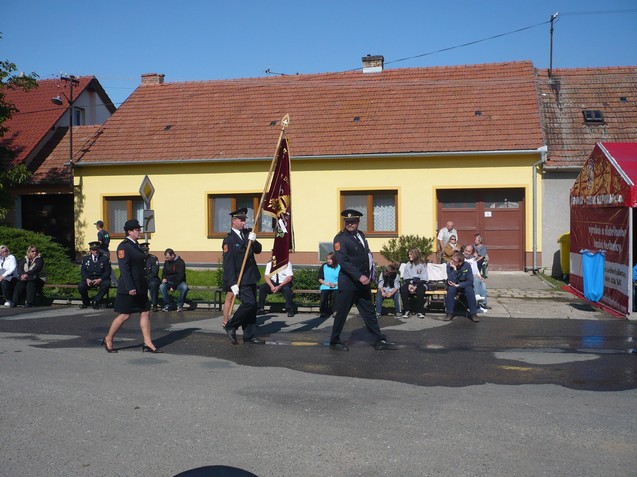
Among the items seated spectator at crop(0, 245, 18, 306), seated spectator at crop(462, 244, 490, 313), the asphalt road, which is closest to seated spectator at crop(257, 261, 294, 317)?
the asphalt road

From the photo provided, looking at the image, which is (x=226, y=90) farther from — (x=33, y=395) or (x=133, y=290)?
(x=33, y=395)

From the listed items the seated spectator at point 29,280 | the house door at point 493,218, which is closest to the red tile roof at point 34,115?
the seated spectator at point 29,280

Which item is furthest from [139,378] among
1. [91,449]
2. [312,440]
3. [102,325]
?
[102,325]

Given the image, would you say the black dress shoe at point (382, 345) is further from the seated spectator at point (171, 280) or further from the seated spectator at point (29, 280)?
the seated spectator at point (29, 280)

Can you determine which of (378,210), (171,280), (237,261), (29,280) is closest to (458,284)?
(237,261)

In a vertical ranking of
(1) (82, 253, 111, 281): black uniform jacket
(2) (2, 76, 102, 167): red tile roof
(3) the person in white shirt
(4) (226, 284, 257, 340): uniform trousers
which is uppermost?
(2) (2, 76, 102, 167): red tile roof

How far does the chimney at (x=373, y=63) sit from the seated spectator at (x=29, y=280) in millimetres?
14111

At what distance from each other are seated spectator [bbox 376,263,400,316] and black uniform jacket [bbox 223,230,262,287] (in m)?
3.84

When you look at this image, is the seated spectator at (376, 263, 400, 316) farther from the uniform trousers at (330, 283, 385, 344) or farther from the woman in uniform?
the woman in uniform

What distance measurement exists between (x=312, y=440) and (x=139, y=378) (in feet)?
9.99

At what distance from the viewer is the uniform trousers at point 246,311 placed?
10.5m

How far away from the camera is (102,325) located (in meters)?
12.9

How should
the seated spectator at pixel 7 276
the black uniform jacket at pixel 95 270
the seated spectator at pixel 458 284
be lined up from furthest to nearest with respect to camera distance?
the seated spectator at pixel 7 276 → the black uniform jacket at pixel 95 270 → the seated spectator at pixel 458 284

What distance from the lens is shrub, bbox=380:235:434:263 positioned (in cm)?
2059
